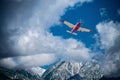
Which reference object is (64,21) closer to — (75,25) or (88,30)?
(75,25)

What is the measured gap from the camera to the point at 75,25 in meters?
97.4

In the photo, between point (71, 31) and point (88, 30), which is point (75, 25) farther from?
point (88, 30)

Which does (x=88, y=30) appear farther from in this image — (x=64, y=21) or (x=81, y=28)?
(x=64, y=21)

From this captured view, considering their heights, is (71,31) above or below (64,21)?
below

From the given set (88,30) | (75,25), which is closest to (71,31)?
(75,25)

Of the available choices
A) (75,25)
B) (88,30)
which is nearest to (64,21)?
(75,25)

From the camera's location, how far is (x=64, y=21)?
102m

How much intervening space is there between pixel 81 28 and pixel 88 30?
5.81 meters

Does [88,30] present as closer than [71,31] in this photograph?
No

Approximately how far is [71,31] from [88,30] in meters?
14.6

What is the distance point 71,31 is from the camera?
94500mm

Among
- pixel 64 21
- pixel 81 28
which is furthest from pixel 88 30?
pixel 64 21

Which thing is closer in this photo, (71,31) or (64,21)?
(71,31)

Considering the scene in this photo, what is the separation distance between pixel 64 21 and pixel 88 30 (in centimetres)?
1355
